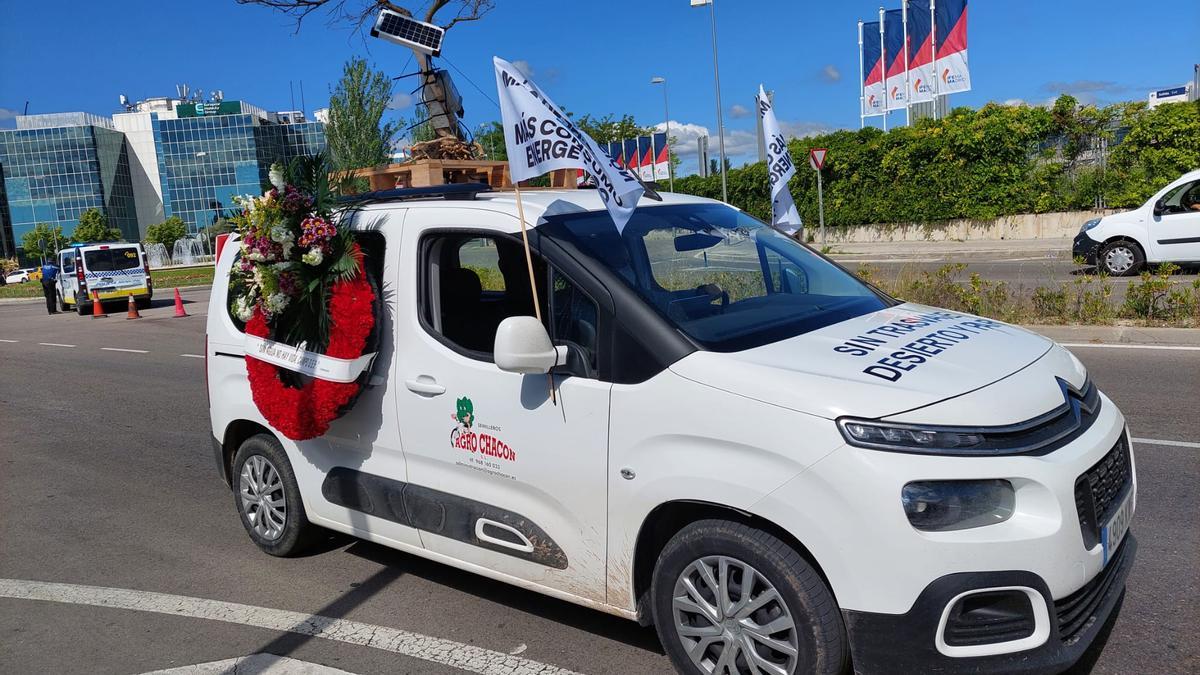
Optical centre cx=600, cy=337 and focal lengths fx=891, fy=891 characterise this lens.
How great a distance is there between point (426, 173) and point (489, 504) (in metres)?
3.06

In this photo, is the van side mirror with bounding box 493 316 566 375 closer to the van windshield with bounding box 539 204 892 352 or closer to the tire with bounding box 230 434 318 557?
the van windshield with bounding box 539 204 892 352

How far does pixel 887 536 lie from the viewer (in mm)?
2689

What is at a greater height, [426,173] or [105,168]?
[105,168]

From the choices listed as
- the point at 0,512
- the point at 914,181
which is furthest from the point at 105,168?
the point at 0,512

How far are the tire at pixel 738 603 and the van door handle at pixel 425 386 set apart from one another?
4.22 ft

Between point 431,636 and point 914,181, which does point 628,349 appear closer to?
point 431,636

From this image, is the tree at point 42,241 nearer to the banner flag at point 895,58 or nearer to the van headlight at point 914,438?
the banner flag at point 895,58

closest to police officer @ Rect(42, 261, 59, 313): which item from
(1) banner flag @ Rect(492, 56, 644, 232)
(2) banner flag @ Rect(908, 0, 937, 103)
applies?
(1) banner flag @ Rect(492, 56, 644, 232)

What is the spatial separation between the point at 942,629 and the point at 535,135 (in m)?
2.55

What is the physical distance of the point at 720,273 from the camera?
13.7 feet

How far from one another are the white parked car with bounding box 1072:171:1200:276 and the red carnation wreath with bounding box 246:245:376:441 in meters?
15.3

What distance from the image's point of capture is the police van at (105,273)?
1014 inches

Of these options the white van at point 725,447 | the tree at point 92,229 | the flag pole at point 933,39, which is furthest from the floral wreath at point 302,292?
the tree at point 92,229

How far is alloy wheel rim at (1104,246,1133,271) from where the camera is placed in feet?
51.1
